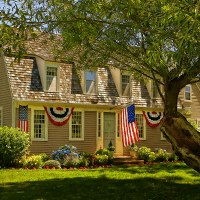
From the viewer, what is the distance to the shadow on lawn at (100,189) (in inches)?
376

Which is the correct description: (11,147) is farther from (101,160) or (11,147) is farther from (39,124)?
(101,160)

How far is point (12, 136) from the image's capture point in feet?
50.5

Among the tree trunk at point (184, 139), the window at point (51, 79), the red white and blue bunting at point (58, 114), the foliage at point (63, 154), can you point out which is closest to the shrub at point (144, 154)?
the foliage at point (63, 154)

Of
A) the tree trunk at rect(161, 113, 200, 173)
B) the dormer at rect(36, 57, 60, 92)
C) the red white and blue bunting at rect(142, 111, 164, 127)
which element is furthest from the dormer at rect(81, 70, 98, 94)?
the tree trunk at rect(161, 113, 200, 173)

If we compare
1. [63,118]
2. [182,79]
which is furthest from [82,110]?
[182,79]

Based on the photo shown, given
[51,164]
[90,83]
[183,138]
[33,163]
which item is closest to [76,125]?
[90,83]

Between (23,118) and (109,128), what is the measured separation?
5841 millimetres

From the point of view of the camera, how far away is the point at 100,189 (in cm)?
1059

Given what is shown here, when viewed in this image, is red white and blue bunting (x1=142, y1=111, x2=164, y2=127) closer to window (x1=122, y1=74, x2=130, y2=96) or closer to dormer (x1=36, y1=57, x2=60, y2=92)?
window (x1=122, y1=74, x2=130, y2=96)

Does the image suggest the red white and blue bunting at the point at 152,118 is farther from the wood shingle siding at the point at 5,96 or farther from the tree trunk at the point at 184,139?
the tree trunk at the point at 184,139

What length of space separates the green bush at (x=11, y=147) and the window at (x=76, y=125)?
411cm

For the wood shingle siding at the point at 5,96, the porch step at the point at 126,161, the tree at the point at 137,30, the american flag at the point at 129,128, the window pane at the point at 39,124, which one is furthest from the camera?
the porch step at the point at 126,161

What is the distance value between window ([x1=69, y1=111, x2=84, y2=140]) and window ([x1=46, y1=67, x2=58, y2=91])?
2061mm

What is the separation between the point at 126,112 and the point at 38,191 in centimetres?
779
